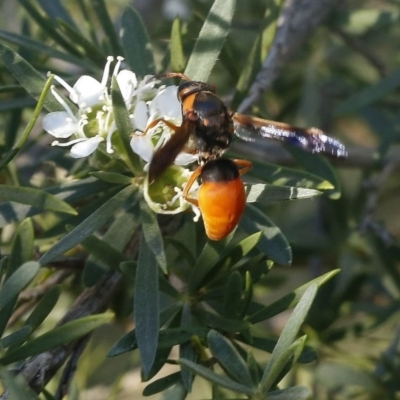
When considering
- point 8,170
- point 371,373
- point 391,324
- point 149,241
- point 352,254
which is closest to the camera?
point 149,241

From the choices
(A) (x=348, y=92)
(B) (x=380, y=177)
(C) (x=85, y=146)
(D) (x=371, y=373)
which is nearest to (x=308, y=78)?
(A) (x=348, y=92)

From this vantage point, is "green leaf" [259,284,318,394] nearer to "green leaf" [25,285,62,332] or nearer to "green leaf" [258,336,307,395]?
"green leaf" [258,336,307,395]

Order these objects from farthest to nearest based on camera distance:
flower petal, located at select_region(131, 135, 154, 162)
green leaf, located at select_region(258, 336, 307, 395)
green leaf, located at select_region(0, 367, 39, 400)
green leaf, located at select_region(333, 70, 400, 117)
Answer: green leaf, located at select_region(333, 70, 400, 117), flower petal, located at select_region(131, 135, 154, 162), green leaf, located at select_region(258, 336, 307, 395), green leaf, located at select_region(0, 367, 39, 400)

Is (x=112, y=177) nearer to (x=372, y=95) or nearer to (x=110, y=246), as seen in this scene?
(x=110, y=246)

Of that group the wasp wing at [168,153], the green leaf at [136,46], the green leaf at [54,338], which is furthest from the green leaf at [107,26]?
the green leaf at [54,338]

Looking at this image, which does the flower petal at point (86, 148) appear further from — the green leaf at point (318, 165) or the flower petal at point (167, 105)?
the green leaf at point (318, 165)

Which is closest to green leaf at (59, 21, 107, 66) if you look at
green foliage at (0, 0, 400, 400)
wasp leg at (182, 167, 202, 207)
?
green foliage at (0, 0, 400, 400)

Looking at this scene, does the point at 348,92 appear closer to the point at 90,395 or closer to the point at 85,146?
the point at 90,395
